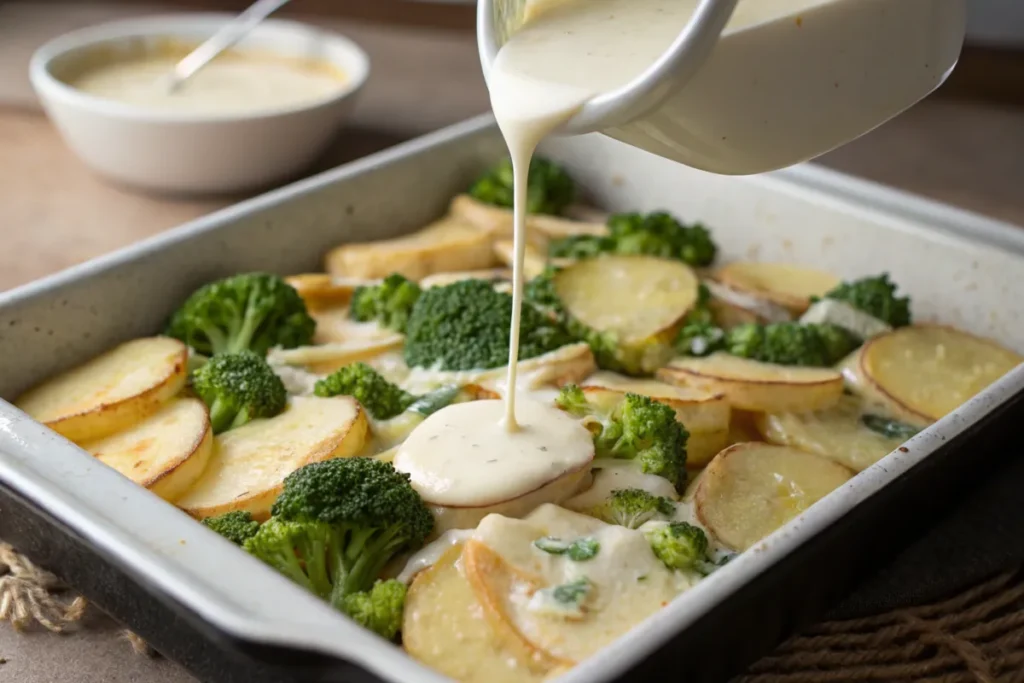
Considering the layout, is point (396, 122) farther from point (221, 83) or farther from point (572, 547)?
point (572, 547)

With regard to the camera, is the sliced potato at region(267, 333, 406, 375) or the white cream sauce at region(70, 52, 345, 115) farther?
the white cream sauce at region(70, 52, 345, 115)

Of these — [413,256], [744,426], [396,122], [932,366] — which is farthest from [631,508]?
[396,122]

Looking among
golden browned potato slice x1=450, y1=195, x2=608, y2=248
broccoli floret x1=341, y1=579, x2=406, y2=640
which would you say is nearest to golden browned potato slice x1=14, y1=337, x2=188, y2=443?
broccoli floret x1=341, y1=579, x2=406, y2=640

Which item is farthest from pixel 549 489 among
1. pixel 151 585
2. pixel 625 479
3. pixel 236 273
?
pixel 236 273

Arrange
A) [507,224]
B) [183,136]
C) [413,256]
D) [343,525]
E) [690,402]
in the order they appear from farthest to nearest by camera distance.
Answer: [183,136] → [507,224] → [413,256] → [690,402] → [343,525]

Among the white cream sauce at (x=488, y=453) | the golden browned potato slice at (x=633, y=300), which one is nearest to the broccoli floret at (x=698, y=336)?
the golden browned potato slice at (x=633, y=300)

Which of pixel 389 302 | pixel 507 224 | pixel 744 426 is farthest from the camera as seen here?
pixel 507 224

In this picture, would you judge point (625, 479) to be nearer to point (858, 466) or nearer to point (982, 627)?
point (858, 466)

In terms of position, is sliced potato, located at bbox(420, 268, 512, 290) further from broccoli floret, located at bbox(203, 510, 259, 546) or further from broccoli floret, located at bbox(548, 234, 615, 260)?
broccoli floret, located at bbox(203, 510, 259, 546)
